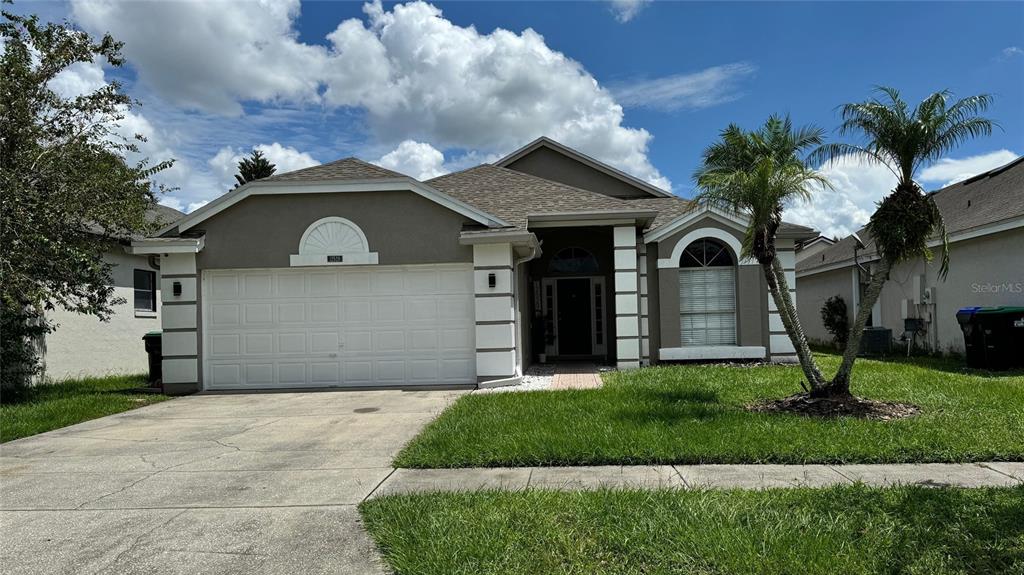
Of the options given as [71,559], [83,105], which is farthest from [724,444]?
[83,105]

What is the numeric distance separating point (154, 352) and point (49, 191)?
4067 millimetres

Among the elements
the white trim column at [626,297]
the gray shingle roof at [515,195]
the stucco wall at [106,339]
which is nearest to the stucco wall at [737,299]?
the white trim column at [626,297]

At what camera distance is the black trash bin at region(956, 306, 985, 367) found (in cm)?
1224

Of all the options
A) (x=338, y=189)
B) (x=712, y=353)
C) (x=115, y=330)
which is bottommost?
(x=712, y=353)

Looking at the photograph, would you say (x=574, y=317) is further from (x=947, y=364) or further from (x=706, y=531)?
(x=706, y=531)

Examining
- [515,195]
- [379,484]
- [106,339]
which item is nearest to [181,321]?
[106,339]

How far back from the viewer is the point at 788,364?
1376 centimetres

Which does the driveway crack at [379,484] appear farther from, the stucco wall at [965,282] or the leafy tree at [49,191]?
the stucco wall at [965,282]

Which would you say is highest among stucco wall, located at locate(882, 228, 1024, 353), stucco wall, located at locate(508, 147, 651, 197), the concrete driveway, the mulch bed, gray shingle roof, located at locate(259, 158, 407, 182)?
stucco wall, located at locate(508, 147, 651, 197)

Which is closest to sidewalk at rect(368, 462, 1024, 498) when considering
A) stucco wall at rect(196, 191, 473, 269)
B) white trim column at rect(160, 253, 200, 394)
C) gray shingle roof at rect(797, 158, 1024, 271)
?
stucco wall at rect(196, 191, 473, 269)

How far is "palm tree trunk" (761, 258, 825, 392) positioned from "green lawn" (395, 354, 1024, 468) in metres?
0.81

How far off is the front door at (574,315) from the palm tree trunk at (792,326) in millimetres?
7229

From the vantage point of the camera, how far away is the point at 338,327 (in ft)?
40.3

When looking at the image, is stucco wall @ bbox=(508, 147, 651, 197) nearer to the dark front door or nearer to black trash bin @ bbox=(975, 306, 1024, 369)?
the dark front door
